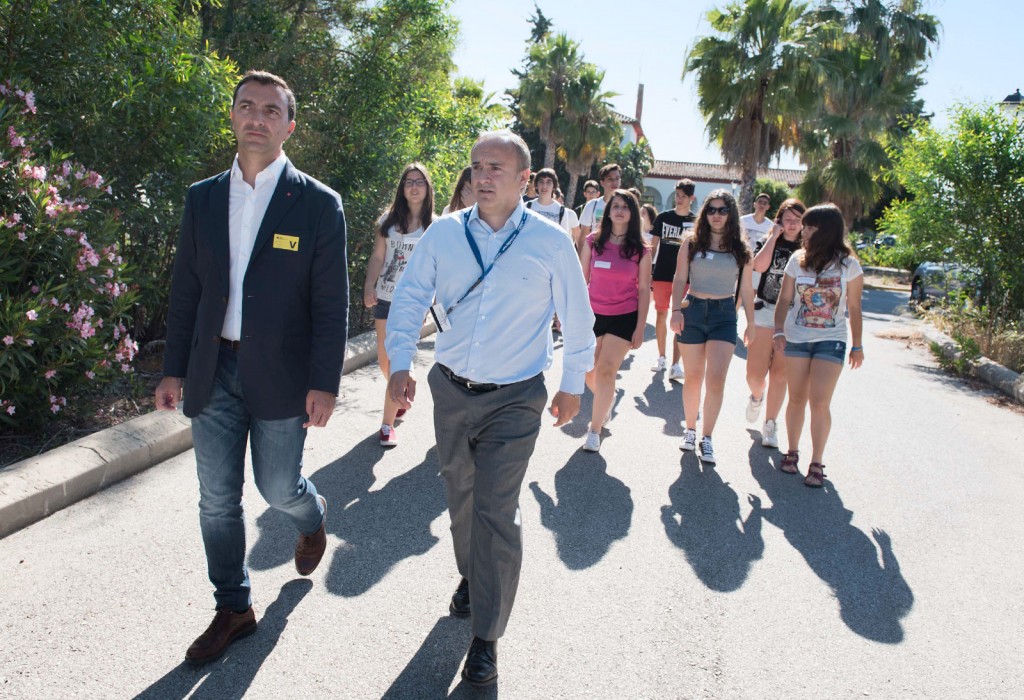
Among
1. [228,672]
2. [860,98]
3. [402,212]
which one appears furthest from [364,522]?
[860,98]

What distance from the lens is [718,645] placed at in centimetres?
368

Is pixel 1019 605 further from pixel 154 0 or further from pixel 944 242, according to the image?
pixel 944 242

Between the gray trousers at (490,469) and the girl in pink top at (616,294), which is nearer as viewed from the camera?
the gray trousers at (490,469)

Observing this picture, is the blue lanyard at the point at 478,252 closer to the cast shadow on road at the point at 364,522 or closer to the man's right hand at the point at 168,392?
the man's right hand at the point at 168,392

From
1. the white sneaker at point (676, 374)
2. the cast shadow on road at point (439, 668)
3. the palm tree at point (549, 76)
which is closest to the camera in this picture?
the cast shadow on road at point (439, 668)

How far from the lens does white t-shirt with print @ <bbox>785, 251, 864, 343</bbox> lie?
6113mm

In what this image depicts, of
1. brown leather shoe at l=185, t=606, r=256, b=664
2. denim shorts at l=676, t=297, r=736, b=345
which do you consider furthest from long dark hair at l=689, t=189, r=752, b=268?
brown leather shoe at l=185, t=606, r=256, b=664

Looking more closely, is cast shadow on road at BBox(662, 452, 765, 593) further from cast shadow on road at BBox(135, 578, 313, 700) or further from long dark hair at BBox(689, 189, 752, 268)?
cast shadow on road at BBox(135, 578, 313, 700)

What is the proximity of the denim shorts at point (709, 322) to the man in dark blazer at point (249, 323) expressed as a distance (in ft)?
12.8

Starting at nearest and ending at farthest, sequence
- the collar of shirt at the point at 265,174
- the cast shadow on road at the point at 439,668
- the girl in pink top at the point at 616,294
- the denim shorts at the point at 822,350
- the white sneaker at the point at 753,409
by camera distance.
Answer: the cast shadow on road at the point at 439,668
the collar of shirt at the point at 265,174
the denim shorts at the point at 822,350
the girl in pink top at the point at 616,294
the white sneaker at the point at 753,409

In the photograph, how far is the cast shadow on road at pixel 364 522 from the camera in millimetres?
4141

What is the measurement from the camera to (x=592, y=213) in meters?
10.7

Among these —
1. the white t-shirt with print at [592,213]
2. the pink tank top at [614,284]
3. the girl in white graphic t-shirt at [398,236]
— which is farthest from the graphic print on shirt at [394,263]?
the white t-shirt with print at [592,213]

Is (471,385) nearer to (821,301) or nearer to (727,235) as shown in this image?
(821,301)
